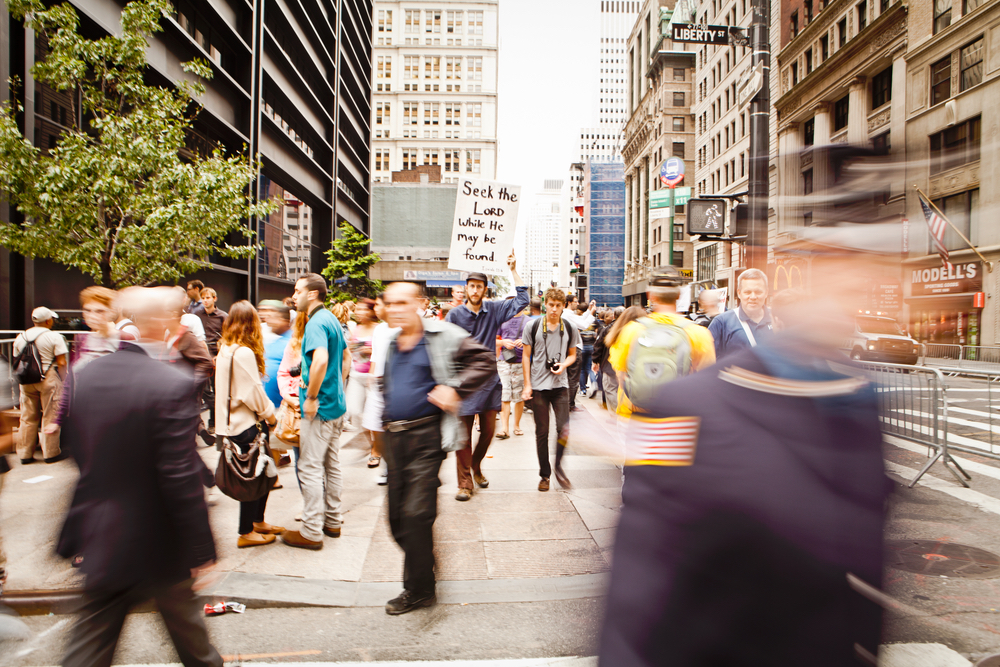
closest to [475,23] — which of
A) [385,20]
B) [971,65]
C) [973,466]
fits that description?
[385,20]

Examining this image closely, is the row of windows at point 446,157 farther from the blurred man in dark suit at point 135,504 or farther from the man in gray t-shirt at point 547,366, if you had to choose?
the blurred man in dark suit at point 135,504

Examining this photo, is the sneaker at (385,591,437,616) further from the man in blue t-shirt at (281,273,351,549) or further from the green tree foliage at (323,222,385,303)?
the green tree foliage at (323,222,385,303)

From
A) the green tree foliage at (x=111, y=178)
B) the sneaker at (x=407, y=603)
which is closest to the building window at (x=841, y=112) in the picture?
the green tree foliage at (x=111, y=178)

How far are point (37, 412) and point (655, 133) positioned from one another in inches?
2910

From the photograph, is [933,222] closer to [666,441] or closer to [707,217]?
[666,441]

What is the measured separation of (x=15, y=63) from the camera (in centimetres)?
1299

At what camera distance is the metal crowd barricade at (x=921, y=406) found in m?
6.54

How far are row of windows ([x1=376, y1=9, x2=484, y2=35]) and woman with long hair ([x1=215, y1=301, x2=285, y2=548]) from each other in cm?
10988

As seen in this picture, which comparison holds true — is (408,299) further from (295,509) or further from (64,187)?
(64,187)

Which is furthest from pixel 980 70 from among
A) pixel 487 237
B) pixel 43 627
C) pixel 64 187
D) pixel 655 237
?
pixel 655 237

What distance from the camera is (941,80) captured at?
27.5 metres

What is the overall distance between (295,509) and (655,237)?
69.6 m

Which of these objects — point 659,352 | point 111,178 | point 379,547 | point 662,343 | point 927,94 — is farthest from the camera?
point 927,94

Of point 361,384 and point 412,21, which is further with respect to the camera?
point 412,21
